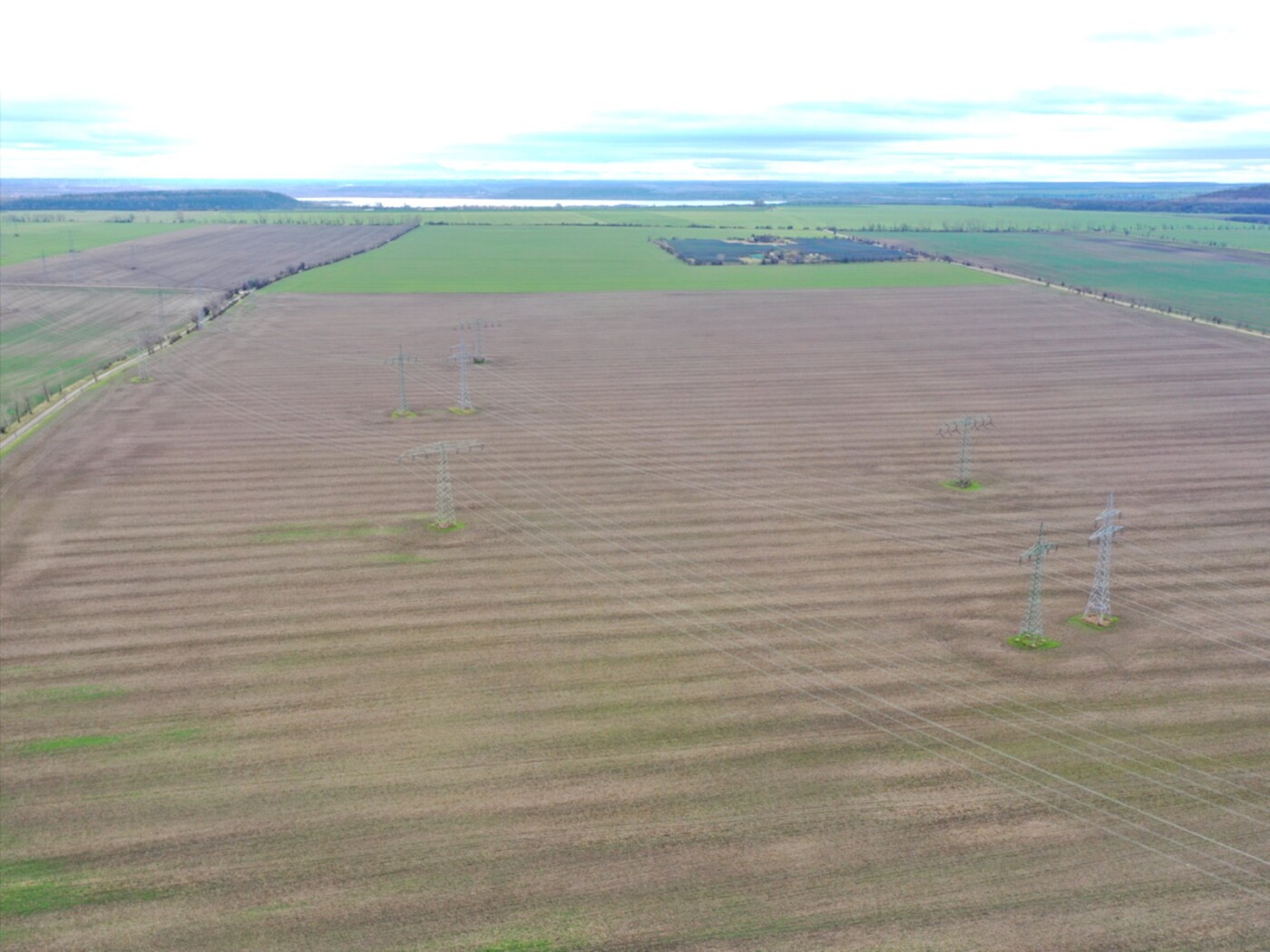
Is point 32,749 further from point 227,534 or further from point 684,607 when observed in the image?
point 684,607

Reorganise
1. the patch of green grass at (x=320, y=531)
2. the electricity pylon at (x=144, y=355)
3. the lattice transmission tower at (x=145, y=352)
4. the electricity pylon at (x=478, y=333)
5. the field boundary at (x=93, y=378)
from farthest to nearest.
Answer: the electricity pylon at (x=478, y=333), the lattice transmission tower at (x=145, y=352), the electricity pylon at (x=144, y=355), the field boundary at (x=93, y=378), the patch of green grass at (x=320, y=531)

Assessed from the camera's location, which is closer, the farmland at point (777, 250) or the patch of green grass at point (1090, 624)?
the patch of green grass at point (1090, 624)

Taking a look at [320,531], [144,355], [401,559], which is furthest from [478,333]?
[401,559]

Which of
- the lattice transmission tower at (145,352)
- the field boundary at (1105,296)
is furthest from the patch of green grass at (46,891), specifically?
the field boundary at (1105,296)

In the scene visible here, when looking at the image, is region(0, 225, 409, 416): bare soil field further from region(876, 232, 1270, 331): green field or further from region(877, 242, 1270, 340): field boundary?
region(876, 232, 1270, 331): green field

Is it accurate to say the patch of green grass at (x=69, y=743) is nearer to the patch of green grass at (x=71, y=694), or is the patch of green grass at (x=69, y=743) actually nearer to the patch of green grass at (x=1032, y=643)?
the patch of green grass at (x=71, y=694)
